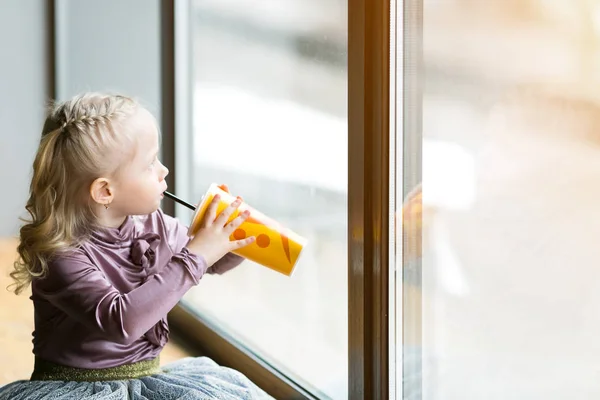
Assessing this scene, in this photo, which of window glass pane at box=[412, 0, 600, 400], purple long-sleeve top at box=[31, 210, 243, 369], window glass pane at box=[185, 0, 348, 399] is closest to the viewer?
window glass pane at box=[412, 0, 600, 400]

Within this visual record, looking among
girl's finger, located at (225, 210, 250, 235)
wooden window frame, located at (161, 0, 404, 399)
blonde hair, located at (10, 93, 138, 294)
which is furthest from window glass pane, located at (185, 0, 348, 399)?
blonde hair, located at (10, 93, 138, 294)

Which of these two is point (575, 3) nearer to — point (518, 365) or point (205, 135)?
point (518, 365)

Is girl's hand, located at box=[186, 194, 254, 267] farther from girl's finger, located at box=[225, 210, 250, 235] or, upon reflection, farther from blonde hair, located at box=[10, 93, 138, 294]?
blonde hair, located at box=[10, 93, 138, 294]

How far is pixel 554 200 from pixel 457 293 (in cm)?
23

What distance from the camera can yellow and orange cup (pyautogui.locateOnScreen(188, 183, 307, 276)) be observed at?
1231mm

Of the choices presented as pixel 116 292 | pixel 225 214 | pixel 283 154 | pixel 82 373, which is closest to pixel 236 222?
pixel 225 214

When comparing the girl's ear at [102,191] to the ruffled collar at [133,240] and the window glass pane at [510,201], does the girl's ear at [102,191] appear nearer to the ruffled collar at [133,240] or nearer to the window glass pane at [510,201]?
the ruffled collar at [133,240]

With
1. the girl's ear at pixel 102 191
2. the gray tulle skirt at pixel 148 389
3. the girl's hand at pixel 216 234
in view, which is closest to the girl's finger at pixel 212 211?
the girl's hand at pixel 216 234

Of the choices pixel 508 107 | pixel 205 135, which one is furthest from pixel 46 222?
pixel 205 135

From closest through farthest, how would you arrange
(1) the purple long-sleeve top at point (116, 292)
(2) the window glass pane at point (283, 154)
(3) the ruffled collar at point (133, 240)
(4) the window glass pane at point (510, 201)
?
(4) the window glass pane at point (510, 201) → (1) the purple long-sleeve top at point (116, 292) → (3) the ruffled collar at point (133, 240) → (2) the window glass pane at point (283, 154)

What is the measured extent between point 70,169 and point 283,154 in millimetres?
564

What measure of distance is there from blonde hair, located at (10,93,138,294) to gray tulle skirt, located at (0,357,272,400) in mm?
175

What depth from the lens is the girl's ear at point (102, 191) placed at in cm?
125

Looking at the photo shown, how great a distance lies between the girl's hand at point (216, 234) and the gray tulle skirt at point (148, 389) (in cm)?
21
